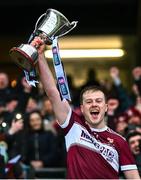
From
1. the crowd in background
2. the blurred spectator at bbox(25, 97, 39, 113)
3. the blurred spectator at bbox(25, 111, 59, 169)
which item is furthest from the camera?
the blurred spectator at bbox(25, 97, 39, 113)

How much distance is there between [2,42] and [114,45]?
8.79 ft

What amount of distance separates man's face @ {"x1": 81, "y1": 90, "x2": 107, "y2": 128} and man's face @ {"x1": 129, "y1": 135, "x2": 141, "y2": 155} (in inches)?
104

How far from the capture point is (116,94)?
1039 cm

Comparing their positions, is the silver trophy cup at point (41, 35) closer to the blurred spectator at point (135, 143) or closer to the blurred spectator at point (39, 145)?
the blurred spectator at point (135, 143)

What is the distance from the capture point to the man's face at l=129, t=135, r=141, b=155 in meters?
7.43

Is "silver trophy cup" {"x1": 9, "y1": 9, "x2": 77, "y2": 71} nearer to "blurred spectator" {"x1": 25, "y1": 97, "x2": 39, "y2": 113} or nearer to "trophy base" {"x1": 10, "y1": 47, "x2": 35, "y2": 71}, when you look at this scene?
"trophy base" {"x1": 10, "y1": 47, "x2": 35, "y2": 71}

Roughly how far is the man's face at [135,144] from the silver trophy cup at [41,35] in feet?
9.61

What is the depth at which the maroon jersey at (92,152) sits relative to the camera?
15.4 feet

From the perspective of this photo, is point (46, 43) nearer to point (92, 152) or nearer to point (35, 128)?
point (92, 152)

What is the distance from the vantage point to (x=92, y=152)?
15.6ft

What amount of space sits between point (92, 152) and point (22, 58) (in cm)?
89

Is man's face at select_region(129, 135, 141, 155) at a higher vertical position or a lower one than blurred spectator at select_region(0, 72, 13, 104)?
lower

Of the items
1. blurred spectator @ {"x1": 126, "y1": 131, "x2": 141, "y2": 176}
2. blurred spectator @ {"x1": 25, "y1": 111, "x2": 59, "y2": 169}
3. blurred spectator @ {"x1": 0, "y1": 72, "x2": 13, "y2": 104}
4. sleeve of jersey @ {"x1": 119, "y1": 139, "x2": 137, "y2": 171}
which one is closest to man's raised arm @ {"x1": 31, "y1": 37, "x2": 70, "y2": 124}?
sleeve of jersey @ {"x1": 119, "y1": 139, "x2": 137, "y2": 171}

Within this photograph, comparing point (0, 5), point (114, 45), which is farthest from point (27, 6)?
point (114, 45)
